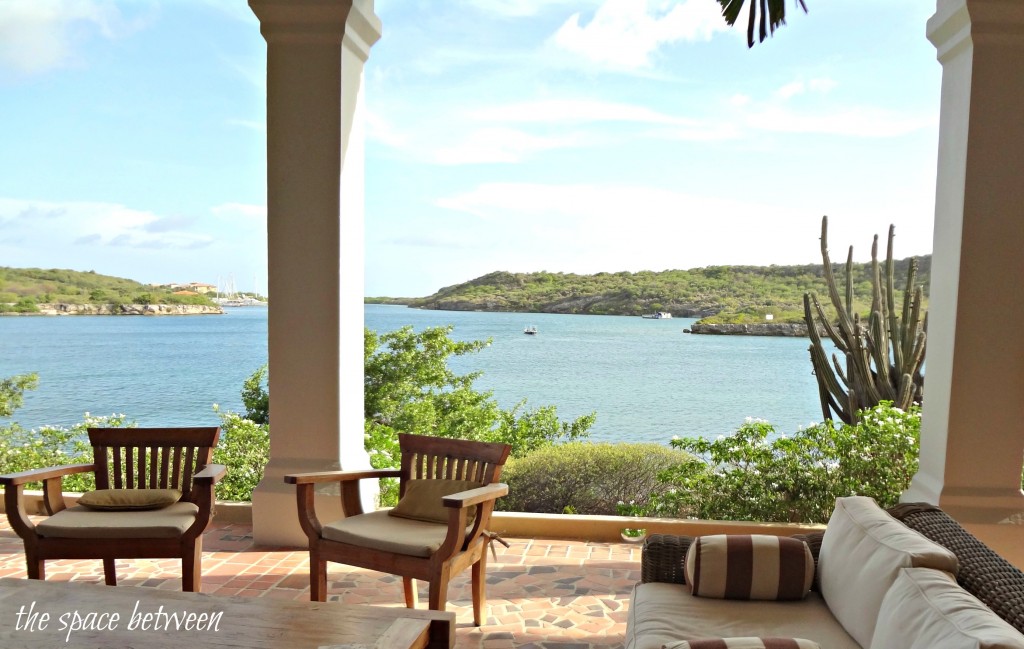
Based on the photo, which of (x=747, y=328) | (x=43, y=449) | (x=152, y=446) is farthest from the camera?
(x=747, y=328)

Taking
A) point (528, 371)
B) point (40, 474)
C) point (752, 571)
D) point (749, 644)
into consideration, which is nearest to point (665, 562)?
point (752, 571)

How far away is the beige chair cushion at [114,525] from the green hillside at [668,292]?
82.2 ft

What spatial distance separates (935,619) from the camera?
4.78 feet

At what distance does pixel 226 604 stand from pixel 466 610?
3.90 feet

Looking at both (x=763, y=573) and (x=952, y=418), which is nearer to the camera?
(x=763, y=573)

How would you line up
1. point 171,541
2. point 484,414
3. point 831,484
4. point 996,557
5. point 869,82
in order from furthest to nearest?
1. point 869,82
2. point 484,414
3. point 831,484
4. point 171,541
5. point 996,557

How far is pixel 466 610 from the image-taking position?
3068 millimetres

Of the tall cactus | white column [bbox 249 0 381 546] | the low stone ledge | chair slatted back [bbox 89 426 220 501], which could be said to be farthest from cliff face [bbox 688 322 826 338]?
chair slatted back [bbox 89 426 220 501]

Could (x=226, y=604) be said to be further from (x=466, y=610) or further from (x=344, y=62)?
(x=344, y=62)

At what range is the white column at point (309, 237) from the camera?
3662 mm

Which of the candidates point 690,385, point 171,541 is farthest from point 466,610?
point 690,385

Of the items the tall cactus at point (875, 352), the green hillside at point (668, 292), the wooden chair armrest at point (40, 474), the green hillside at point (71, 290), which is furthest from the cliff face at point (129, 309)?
the wooden chair armrest at point (40, 474)

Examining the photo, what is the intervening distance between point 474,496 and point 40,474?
1728 millimetres

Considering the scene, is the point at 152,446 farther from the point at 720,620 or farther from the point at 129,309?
the point at 129,309
